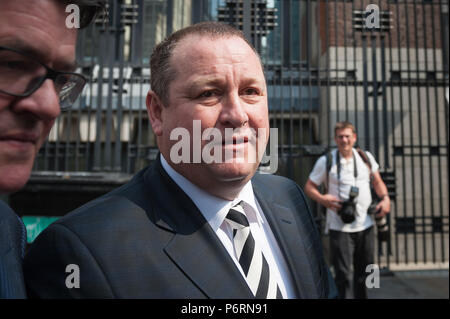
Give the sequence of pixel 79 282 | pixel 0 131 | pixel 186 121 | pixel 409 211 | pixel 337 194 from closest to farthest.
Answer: pixel 0 131, pixel 79 282, pixel 186 121, pixel 337 194, pixel 409 211

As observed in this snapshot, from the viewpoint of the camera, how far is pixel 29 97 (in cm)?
72

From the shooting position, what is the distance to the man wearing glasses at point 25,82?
0.69 meters

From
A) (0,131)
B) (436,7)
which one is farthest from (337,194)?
(436,7)

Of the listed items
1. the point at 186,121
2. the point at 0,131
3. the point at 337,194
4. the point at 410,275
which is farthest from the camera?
the point at 410,275

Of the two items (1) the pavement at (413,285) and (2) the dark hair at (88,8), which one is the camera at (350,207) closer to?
(1) the pavement at (413,285)

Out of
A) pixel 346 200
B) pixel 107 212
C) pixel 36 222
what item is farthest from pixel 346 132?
pixel 36 222

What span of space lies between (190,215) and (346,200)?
2877 mm

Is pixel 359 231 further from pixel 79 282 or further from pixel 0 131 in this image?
pixel 0 131

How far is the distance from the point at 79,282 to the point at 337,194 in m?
3.20

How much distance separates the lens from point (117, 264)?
874mm

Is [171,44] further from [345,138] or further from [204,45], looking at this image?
[345,138]

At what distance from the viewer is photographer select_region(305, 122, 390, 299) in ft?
11.5

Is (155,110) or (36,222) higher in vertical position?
(155,110)

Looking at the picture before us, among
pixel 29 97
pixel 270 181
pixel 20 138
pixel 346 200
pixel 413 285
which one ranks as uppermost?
pixel 29 97
